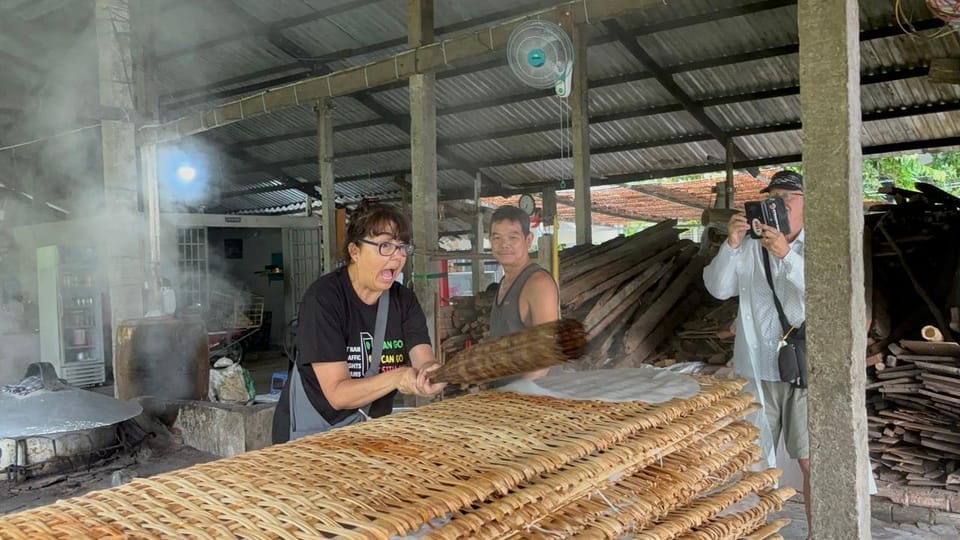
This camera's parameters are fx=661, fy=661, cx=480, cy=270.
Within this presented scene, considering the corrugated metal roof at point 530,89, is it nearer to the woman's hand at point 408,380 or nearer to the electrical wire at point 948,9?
the electrical wire at point 948,9

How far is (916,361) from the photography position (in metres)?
4.67

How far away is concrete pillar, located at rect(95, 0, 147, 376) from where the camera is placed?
533cm

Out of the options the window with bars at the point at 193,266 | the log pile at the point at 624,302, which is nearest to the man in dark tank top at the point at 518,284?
the log pile at the point at 624,302

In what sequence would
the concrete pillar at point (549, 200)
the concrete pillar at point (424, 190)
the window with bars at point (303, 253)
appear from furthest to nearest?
the window with bars at point (303, 253)
the concrete pillar at point (549, 200)
the concrete pillar at point (424, 190)

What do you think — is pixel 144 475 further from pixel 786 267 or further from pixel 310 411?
pixel 786 267

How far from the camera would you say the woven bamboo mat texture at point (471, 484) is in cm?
107

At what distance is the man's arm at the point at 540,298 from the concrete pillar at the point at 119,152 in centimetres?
377

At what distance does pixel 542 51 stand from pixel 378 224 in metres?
2.53

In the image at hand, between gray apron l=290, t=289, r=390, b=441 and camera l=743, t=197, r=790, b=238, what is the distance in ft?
6.26

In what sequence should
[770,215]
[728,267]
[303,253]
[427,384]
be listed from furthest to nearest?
[303,253], [728,267], [770,215], [427,384]

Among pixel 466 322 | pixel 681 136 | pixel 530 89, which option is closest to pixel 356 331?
pixel 466 322

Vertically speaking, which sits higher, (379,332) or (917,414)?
(379,332)

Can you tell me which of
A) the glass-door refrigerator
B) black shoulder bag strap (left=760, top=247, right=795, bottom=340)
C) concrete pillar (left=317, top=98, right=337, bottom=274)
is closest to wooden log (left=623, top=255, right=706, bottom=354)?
black shoulder bag strap (left=760, top=247, right=795, bottom=340)

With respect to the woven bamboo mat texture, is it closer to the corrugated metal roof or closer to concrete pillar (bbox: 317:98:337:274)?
the corrugated metal roof
